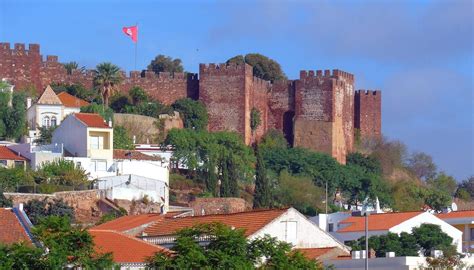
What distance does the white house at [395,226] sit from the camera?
67.1 metres

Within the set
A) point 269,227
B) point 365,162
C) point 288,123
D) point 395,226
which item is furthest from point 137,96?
point 269,227

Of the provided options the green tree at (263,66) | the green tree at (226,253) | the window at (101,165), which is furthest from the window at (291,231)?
the green tree at (263,66)

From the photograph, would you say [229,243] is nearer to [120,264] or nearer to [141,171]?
[120,264]

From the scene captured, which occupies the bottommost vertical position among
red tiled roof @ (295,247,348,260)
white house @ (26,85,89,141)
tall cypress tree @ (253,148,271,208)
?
red tiled roof @ (295,247,348,260)

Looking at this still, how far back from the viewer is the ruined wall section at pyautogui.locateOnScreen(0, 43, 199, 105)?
A: 98188 millimetres

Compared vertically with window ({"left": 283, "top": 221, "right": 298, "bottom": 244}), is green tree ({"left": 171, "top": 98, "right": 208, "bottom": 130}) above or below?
above

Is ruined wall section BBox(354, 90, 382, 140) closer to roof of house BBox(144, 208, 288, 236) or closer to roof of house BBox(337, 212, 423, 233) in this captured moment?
roof of house BBox(337, 212, 423, 233)

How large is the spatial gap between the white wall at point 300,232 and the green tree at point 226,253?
3.23 m

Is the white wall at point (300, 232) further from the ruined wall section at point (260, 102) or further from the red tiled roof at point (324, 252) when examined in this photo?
the ruined wall section at point (260, 102)

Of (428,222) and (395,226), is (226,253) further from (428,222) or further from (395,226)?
(428,222)

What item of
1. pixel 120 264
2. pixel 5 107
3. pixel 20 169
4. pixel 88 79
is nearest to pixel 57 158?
pixel 20 169

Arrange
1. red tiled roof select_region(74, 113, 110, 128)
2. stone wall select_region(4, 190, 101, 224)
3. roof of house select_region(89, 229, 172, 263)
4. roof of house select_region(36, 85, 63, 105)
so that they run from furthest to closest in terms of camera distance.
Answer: roof of house select_region(36, 85, 63, 105) → red tiled roof select_region(74, 113, 110, 128) → stone wall select_region(4, 190, 101, 224) → roof of house select_region(89, 229, 172, 263)

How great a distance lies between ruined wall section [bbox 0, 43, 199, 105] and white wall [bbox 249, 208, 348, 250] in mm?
44387

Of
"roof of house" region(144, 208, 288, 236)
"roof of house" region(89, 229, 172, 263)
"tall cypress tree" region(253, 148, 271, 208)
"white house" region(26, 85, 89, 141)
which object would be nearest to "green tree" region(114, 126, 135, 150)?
"white house" region(26, 85, 89, 141)
